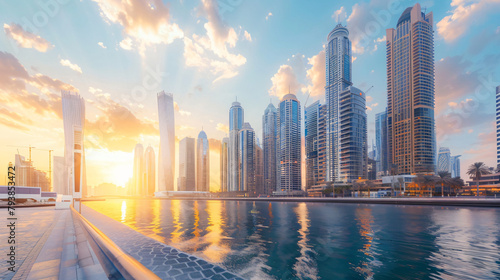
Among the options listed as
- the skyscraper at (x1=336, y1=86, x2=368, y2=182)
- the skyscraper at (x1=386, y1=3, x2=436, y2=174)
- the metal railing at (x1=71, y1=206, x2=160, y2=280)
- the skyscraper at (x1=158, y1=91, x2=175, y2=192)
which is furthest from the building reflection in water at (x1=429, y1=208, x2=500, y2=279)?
the skyscraper at (x1=386, y1=3, x2=436, y2=174)

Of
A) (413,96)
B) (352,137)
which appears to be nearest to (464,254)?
(352,137)

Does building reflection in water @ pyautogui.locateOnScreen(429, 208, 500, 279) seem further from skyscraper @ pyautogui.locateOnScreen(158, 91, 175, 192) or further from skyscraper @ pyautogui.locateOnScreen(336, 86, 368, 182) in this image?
skyscraper @ pyautogui.locateOnScreen(336, 86, 368, 182)

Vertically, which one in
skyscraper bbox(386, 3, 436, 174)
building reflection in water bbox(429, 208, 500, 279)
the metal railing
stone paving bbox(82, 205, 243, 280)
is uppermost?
skyscraper bbox(386, 3, 436, 174)

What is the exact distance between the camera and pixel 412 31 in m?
187

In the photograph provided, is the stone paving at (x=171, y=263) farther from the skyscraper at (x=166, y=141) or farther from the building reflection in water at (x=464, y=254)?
the skyscraper at (x=166, y=141)

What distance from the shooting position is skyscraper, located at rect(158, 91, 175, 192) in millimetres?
145762

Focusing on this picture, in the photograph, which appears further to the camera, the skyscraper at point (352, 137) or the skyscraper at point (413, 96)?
the skyscraper at point (413, 96)

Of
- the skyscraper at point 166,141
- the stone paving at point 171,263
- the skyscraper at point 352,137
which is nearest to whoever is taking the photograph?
the stone paving at point 171,263

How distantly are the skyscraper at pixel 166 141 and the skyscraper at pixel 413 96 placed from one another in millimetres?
165405

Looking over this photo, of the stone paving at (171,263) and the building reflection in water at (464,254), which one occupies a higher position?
the stone paving at (171,263)

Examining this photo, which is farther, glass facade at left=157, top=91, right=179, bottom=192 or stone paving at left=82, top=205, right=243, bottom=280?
glass facade at left=157, top=91, right=179, bottom=192

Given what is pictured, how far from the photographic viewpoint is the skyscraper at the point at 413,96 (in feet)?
543

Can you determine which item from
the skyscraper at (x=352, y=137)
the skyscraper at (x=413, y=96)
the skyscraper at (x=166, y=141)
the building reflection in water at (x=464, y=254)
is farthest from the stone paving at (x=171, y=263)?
the skyscraper at (x=413, y=96)

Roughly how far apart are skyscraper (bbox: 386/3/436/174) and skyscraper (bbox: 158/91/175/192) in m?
165
